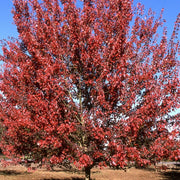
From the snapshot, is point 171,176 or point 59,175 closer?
point 59,175

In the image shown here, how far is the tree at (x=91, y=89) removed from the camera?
6.04 meters

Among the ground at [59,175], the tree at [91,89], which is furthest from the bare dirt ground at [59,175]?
the tree at [91,89]

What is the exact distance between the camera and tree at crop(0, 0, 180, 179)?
6.04 metres

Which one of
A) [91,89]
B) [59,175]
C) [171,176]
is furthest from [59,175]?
[91,89]

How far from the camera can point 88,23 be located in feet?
25.0

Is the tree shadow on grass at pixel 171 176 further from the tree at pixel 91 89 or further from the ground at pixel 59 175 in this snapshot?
the tree at pixel 91 89

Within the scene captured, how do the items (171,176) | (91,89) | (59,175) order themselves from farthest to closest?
1. (171,176)
2. (59,175)
3. (91,89)

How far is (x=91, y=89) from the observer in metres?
7.09

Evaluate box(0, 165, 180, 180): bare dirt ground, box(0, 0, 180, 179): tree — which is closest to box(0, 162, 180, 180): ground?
box(0, 165, 180, 180): bare dirt ground

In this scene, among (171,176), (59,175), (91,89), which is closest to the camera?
(91,89)

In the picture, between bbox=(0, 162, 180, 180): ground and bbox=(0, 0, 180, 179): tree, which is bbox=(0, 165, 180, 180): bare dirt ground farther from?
bbox=(0, 0, 180, 179): tree

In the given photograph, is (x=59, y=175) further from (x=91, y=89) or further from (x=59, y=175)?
(x=91, y=89)

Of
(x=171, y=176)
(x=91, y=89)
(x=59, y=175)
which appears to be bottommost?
(x=171, y=176)

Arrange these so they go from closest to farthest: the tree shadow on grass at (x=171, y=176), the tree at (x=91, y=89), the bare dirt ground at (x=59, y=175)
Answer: the tree at (x=91, y=89) < the bare dirt ground at (x=59, y=175) < the tree shadow on grass at (x=171, y=176)
